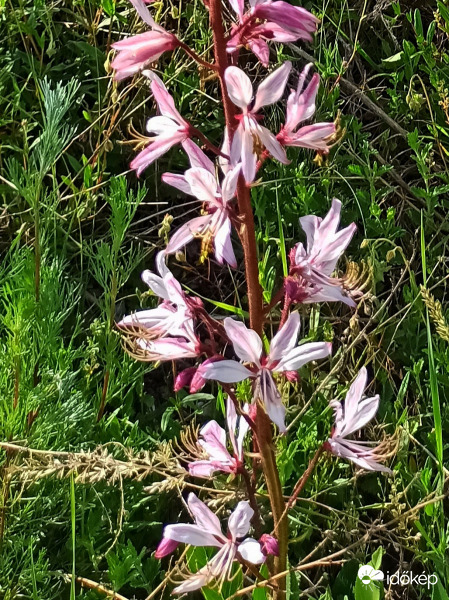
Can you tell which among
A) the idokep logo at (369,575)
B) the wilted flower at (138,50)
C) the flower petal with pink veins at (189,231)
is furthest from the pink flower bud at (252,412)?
the wilted flower at (138,50)

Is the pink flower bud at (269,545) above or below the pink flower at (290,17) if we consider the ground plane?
below

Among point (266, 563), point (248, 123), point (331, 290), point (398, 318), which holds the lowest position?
point (398, 318)

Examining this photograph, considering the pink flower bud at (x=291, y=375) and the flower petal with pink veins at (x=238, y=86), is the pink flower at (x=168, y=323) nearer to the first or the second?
the pink flower bud at (x=291, y=375)

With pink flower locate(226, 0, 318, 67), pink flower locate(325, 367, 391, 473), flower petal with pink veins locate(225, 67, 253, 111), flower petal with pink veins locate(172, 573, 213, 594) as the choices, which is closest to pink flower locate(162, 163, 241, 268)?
flower petal with pink veins locate(225, 67, 253, 111)

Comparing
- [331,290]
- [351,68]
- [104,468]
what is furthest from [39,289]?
[351,68]

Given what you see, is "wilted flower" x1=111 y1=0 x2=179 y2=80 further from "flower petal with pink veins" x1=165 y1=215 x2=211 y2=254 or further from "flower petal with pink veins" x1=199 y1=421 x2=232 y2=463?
"flower petal with pink veins" x1=199 y1=421 x2=232 y2=463

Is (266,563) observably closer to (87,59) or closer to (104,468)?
(104,468)
